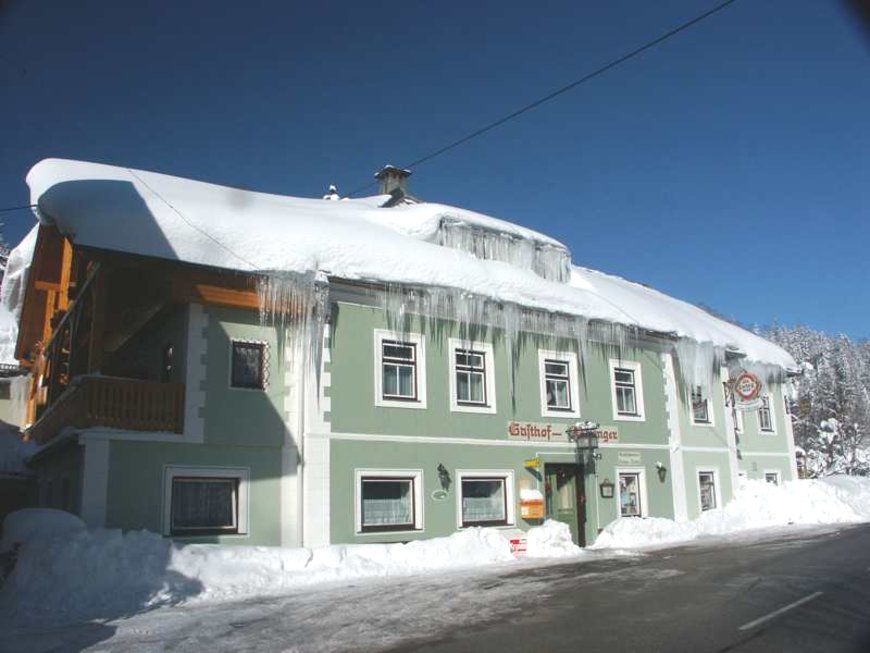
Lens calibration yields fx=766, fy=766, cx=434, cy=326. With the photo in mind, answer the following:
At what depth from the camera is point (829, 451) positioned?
1852 inches

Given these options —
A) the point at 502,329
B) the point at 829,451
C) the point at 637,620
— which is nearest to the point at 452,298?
the point at 502,329

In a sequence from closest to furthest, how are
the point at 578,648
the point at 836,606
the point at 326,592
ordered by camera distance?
the point at 578,648 < the point at 836,606 < the point at 326,592

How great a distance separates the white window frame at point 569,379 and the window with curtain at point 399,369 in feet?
11.8

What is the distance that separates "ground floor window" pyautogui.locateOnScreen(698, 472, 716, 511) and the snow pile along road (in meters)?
10.8

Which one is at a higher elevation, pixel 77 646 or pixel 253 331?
pixel 253 331

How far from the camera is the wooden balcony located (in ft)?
40.0

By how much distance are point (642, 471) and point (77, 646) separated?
15.0m

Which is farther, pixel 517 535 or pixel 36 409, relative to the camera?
pixel 36 409

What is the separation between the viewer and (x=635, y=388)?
2033 centimetres

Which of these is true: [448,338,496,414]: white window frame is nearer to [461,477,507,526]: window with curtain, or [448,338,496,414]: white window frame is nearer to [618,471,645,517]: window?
[461,477,507,526]: window with curtain

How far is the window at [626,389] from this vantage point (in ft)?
64.8

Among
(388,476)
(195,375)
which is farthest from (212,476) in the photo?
(388,476)

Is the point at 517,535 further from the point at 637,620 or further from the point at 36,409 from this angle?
the point at 36,409

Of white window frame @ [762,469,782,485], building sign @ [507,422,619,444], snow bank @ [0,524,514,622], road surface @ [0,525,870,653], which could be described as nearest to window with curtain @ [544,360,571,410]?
building sign @ [507,422,619,444]
